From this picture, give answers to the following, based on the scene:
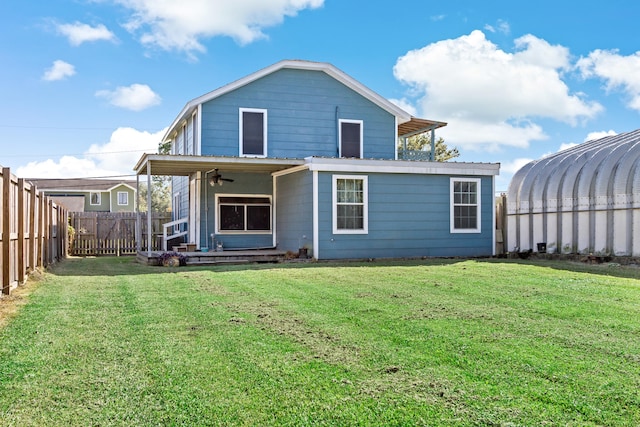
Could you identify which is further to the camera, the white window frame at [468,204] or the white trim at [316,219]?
the white window frame at [468,204]

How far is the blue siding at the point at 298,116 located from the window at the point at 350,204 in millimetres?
3292

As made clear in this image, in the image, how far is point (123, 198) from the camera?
43.0 meters

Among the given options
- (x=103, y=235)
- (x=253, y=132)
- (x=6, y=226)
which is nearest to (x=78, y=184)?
(x=103, y=235)

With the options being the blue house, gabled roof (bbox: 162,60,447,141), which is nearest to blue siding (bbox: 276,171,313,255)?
the blue house

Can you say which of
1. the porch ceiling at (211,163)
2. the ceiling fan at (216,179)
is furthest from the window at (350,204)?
the ceiling fan at (216,179)

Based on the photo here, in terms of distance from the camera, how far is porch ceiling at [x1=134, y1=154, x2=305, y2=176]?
13.2 m

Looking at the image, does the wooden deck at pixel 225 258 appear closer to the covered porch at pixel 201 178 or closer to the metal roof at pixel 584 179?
the covered porch at pixel 201 178

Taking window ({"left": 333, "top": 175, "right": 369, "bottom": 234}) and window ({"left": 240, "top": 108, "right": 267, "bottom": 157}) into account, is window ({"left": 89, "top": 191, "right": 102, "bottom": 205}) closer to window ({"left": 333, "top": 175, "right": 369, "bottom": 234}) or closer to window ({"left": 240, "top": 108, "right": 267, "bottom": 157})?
window ({"left": 240, "top": 108, "right": 267, "bottom": 157})

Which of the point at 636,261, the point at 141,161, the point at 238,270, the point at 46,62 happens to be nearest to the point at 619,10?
the point at 636,261

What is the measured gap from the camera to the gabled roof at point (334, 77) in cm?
1571

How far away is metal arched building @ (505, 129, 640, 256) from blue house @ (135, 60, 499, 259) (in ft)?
3.83

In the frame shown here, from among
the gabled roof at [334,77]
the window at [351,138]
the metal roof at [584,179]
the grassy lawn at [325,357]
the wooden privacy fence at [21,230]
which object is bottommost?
the grassy lawn at [325,357]

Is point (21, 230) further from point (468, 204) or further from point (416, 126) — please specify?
point (416, 126)

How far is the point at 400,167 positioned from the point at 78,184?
115 feet
